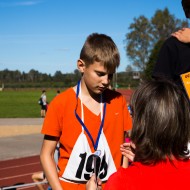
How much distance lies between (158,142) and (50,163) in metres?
0.93

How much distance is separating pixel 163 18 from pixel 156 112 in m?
55.3

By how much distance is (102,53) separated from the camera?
240 cm

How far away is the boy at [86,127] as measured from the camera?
2.34 meters

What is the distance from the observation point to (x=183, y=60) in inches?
101

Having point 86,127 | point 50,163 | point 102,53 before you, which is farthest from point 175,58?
point 50,163

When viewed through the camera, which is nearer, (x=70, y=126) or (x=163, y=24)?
(x=70, y=126)

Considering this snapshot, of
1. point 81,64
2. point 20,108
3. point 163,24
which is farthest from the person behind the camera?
point 163,24

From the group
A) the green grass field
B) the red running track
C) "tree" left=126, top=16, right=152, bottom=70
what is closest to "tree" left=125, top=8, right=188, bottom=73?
"tree" left=126, top=16, right=152, bottom=70

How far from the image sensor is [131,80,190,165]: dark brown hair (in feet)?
5.23

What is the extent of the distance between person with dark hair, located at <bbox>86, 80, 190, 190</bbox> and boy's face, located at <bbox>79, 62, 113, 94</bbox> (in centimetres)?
74

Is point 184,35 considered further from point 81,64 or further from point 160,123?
point 160,123

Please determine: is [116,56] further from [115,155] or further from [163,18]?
[163,18]

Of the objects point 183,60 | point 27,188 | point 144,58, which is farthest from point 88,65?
point 144,58

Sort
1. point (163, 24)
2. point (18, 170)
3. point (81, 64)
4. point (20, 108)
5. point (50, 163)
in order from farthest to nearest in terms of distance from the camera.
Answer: point (163, 24), point (20, 108), point (18, 170), point (81, 64), point (50, 163)
